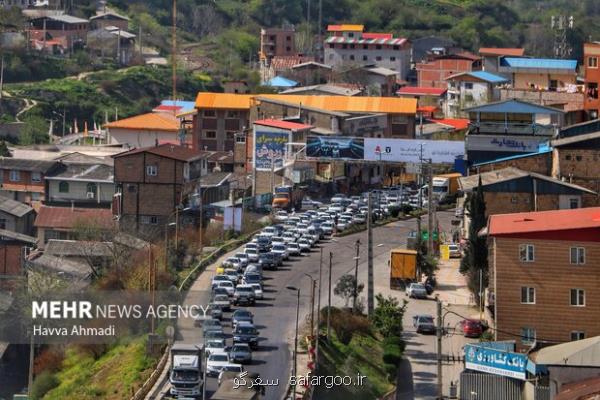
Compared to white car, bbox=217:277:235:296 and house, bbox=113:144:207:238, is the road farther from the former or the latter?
house, bbox=113:144:207:238

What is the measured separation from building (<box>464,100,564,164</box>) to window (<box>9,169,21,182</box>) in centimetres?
772

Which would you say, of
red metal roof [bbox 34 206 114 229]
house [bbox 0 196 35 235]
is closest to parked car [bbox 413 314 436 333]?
red metal roof [bbox 34 206 114 229]

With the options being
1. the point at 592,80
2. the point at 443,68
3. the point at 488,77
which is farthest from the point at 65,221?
the point at 443,68

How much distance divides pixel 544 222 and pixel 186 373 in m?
5.54

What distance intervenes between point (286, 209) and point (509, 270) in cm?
995

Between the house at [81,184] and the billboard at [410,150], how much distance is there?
5084 millimetres

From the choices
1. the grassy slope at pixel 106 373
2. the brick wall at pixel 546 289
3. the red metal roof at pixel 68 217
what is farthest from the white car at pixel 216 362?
the red metal roof at pixel 68 217

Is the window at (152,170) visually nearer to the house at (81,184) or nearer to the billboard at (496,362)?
the house at (81,184)

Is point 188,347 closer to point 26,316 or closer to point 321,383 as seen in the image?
point 321,383

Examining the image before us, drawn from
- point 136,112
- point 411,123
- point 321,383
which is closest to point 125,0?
point 136,112

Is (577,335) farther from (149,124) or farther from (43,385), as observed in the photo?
(149,124)

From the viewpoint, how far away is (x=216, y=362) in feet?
50.8

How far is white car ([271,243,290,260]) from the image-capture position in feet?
71.7

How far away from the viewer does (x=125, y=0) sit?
59.1 metres
